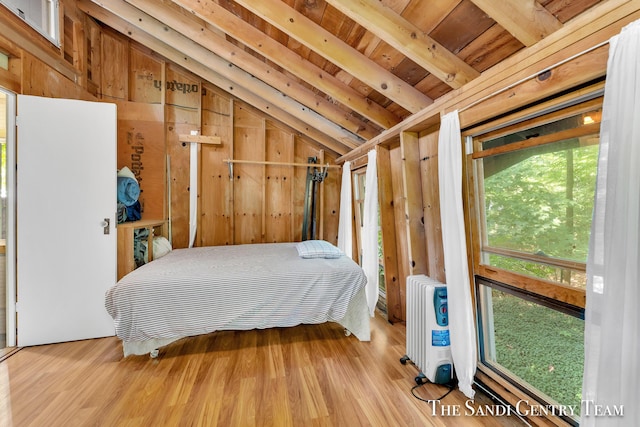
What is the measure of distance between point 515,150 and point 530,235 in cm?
51

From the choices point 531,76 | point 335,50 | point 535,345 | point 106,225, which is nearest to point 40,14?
point 106,225

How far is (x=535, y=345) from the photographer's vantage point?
1.53m

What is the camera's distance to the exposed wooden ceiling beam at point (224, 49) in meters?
2.38

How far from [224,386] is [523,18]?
273 centimetres

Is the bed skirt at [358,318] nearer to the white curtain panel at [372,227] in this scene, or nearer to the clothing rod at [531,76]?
the white curtain panel at [372,227]

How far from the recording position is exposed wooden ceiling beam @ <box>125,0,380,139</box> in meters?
2.38

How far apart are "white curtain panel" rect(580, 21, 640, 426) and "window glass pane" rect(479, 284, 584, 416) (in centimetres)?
38

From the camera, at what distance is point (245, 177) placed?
383cm

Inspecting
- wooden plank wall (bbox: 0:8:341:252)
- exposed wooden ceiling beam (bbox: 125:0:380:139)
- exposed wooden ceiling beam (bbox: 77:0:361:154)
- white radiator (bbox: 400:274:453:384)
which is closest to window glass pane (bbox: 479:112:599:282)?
white radiator (bbox: 400:274:453:384)

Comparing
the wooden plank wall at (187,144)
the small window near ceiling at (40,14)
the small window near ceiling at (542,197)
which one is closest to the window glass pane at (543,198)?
the small window near ceiling at (542,197)

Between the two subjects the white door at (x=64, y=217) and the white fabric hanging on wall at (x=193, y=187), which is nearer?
the white door at (x=64, y=217)

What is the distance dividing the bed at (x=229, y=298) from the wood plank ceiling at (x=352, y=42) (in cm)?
165

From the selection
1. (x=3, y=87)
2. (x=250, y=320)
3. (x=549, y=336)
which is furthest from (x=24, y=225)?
(x=549, y=336)

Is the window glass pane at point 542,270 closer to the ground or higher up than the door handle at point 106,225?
closer to the ground
